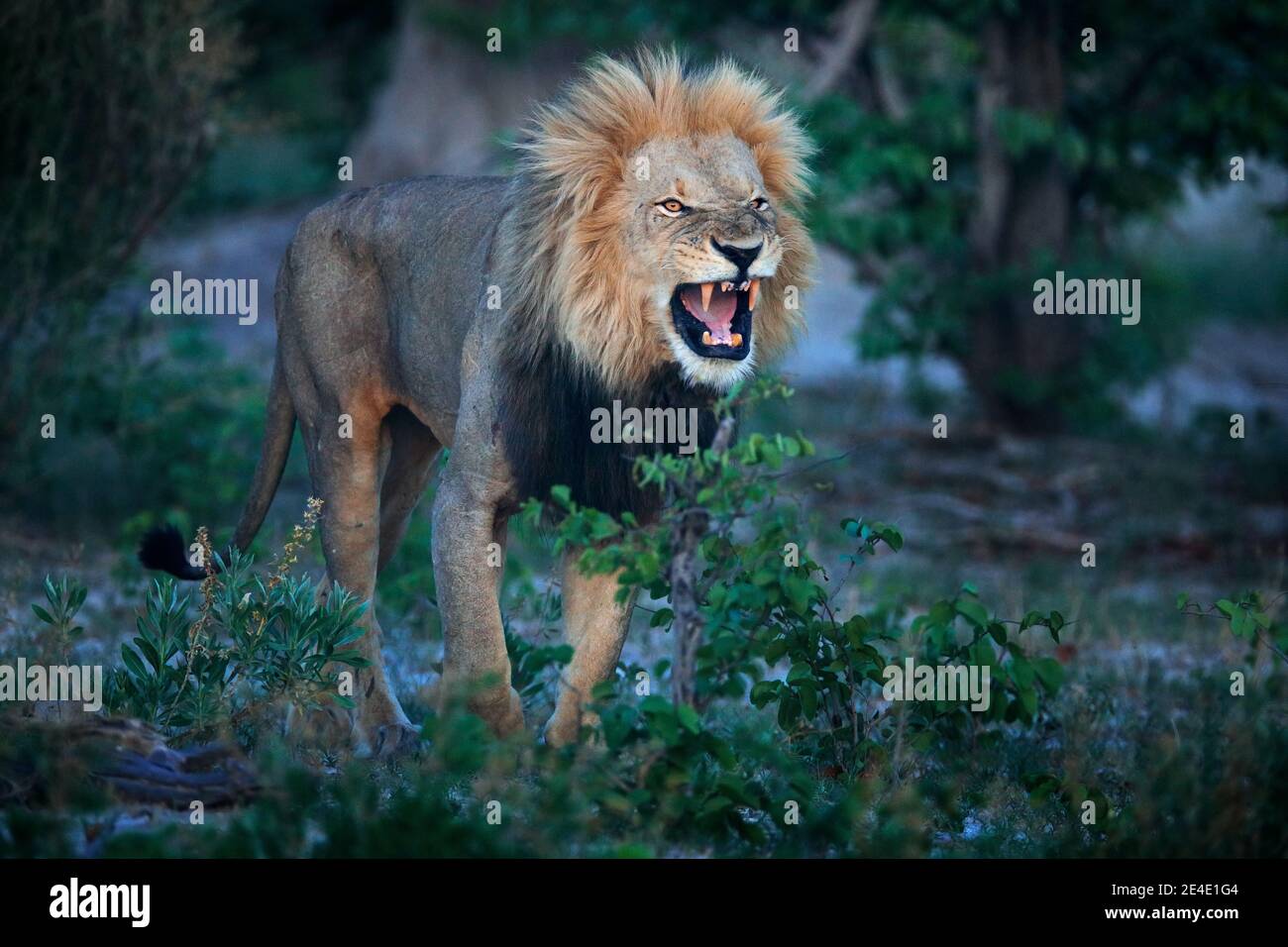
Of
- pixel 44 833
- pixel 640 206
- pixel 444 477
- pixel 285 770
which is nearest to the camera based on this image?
pixel 44 833

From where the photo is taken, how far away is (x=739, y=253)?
4391mm

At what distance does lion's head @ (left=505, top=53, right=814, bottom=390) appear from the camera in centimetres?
445

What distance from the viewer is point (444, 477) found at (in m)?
4.85

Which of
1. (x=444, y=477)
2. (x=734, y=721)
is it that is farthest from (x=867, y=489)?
(x=444, y=477)

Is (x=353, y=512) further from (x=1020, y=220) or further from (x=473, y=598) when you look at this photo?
(x=1020, y=220)

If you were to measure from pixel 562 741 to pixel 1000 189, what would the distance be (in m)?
7.57
